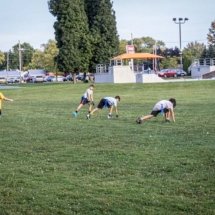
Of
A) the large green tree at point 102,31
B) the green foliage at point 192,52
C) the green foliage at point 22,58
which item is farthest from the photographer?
the green foliage at point 22,58

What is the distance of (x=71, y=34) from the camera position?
6359 centimetres

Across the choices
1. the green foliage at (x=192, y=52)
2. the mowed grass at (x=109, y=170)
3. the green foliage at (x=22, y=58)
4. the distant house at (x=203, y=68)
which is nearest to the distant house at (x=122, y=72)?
the distant house at (x=203, y=68)

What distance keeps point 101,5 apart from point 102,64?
7283 mm

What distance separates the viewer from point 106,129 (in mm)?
16094

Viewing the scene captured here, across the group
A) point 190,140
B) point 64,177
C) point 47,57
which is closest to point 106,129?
point 190,140

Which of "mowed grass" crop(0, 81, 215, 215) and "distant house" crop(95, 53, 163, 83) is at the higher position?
"distant house" crop(95, 53, 163, 83)

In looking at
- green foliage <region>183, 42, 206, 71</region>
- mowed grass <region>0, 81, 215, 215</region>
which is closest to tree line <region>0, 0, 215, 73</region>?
green foliage <region>183, 42, 206, 71</region>

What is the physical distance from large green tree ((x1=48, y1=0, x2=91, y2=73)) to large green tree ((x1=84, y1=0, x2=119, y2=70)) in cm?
160

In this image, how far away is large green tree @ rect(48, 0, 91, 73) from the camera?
63125mm

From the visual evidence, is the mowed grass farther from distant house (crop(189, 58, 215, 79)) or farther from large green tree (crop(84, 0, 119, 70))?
distant house (crop(189, 58, 215, 79))

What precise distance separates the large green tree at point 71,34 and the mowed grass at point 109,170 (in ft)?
154

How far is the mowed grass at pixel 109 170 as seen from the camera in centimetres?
725

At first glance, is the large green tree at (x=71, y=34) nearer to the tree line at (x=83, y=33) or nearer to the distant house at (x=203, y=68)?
the tree line at (x=83, y=33)

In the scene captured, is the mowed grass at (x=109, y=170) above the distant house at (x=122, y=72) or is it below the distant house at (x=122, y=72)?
below
